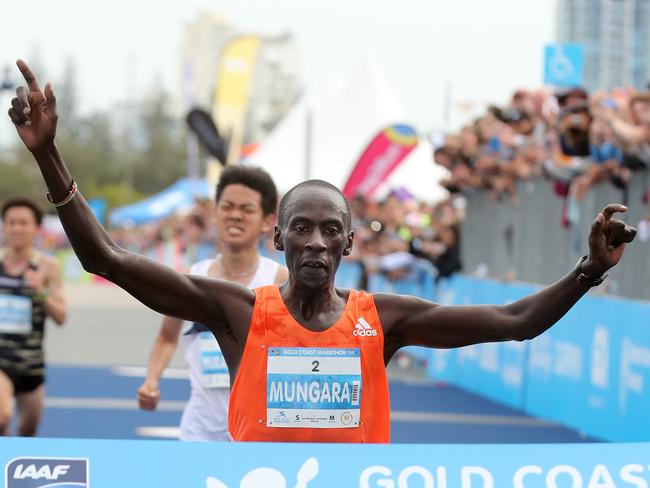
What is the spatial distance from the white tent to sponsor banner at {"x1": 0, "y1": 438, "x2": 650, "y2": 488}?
73.9ft

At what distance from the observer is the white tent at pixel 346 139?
2623 cm

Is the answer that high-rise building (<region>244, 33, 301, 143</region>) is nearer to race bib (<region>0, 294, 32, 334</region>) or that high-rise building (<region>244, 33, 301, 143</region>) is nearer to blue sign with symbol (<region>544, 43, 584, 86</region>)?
blue sign with symbol (<region>544, 43, 584, 86</region>)

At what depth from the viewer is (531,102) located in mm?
13570

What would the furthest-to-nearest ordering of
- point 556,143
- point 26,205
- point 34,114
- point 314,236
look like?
point 556,143
point 26,205
point 314,236
point 34,114

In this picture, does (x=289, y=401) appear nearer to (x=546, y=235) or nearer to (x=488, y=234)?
(x=546, y=235)

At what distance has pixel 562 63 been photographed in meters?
12.9

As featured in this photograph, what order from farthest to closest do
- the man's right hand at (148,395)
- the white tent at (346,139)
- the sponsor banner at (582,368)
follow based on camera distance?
the white tent at (346,139)
the sponsor banner at (582,368)
the man's right hand at (148,395)

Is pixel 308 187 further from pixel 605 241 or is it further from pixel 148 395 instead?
pixel 148 395

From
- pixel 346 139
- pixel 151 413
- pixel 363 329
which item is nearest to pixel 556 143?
pixel 151 413

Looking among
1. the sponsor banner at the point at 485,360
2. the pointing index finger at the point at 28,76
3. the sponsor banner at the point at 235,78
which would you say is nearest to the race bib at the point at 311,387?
the pointing index finger at the point at 28,76

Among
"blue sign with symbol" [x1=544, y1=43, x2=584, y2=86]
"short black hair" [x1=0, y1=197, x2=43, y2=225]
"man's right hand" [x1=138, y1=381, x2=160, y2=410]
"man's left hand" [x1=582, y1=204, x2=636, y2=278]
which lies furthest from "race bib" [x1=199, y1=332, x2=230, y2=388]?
"blue sign with symbol" [x1=544, y1=43, x2=584, y2=86]

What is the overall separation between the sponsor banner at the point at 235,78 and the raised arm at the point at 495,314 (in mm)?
30858

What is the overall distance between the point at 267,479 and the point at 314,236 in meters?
0.70

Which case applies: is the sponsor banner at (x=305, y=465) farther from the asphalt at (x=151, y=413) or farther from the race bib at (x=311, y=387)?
the asphalt at (x=151, y=413)
